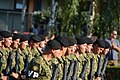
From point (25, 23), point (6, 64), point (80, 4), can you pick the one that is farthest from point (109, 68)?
point (25, 23)

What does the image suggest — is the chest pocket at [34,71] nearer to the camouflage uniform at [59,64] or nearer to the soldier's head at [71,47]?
the camouflage uniform at [59,64]

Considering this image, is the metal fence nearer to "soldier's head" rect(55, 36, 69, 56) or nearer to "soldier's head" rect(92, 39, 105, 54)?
"soldier's head" rect(92, 39, 105, 54)

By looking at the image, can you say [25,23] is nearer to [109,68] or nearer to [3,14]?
[3,14]

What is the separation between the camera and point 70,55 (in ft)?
28.6

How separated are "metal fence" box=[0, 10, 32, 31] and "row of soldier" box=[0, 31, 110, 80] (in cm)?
1899

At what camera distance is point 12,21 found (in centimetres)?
2948

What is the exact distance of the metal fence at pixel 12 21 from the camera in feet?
95.2

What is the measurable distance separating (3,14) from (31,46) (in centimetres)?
2053

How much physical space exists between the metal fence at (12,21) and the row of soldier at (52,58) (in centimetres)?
1899

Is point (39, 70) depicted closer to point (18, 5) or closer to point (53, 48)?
point (53, 48)

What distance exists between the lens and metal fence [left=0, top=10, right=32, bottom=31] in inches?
→ 1142

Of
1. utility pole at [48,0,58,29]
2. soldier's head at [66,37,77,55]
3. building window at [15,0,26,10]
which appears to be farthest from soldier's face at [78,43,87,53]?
building window at [15,0,26,10]

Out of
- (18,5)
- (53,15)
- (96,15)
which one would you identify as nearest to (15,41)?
(96,15)

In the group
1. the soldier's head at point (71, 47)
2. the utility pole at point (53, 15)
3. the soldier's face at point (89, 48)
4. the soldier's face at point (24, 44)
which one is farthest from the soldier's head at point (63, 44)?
the utility pole at point (53, 15)
